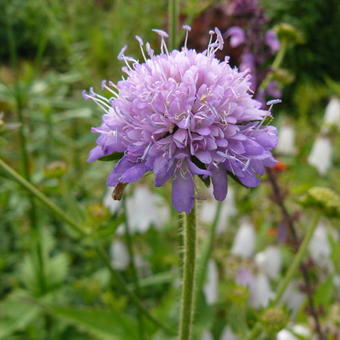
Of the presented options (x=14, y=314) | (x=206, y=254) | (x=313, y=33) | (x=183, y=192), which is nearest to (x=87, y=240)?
(x=206, y=254)

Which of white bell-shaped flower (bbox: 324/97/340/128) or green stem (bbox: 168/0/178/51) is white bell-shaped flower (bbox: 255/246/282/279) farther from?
white bell-shaped flower (bbox: 324/97/340/128)

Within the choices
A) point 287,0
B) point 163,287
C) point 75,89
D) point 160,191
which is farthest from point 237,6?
point 287,0

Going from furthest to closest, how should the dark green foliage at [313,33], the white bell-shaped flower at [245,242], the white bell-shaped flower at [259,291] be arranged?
the dark green foliage at [313,33]
the white bell-shaped flower at [245,242]
the white bell-shaped flower at [259,291]

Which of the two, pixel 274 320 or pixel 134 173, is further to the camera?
pixel 274 320

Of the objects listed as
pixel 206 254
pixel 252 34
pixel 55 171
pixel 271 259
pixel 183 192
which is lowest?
pixel 271 259

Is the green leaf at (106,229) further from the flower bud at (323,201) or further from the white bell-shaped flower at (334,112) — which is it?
the white bell-shaped flower at (334,112)

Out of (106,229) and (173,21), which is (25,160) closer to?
(106,229)

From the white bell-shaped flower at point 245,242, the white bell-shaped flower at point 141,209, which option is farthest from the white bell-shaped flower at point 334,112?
the white bell-shaped flower at point 141,209
